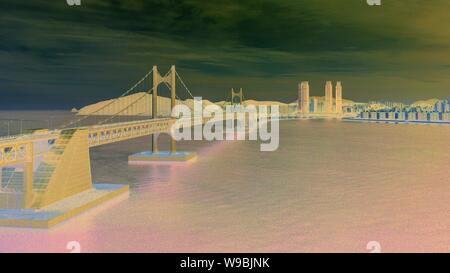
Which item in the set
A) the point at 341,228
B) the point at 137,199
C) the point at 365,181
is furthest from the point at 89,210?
the point at 365,181

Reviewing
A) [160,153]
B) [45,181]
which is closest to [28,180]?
[45,181]

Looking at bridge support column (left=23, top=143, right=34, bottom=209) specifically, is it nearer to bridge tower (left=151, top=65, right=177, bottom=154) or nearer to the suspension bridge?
the suspension bridge

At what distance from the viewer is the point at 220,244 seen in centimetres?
1058

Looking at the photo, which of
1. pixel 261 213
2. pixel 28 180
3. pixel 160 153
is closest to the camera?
pixel 28 180

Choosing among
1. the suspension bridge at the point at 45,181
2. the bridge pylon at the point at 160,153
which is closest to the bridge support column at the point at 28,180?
the suspension bridge at the point at 45,181

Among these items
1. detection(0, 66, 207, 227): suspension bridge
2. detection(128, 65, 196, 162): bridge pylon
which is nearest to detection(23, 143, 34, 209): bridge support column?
detection(0, 66, 207, 227): suspension bridge

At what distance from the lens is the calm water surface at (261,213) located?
10727 mm

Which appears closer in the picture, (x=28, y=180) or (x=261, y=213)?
(x=28, y=180)

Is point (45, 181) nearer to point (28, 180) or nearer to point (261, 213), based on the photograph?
point (28, 180)

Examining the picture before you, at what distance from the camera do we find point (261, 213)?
45.8 ft

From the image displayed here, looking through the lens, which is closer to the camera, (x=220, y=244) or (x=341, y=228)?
(x=220, y=244)
